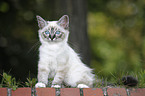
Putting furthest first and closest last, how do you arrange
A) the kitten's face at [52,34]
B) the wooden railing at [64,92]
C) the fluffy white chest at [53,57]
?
the fluffy white chest at [53,57]
the kitten's face at [52,34]
the wooden railing at [64,92]

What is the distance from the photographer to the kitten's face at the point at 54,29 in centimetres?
283

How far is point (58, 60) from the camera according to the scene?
293 centimetres

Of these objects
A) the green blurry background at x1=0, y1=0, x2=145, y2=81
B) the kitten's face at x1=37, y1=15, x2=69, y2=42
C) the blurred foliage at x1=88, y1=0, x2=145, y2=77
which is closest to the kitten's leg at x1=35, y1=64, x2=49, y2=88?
the kitten's face at x1=37, y1=15, x2=69, y2=42

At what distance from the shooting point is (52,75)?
2.97 m

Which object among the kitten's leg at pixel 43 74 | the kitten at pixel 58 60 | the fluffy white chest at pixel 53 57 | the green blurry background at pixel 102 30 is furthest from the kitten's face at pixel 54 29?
the green blurry background at pixel 102 30

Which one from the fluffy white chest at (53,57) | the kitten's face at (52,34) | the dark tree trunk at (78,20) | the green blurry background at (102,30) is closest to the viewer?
the kitten's face at (52,34)

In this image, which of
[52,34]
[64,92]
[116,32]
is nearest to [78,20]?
[52,34]

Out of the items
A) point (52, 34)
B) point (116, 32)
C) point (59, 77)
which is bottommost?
point (59, 77)

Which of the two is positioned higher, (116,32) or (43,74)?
(116,32)

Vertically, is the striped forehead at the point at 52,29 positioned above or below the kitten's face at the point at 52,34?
above

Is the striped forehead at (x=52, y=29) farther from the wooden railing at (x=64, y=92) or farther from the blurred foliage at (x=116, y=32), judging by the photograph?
the blurred foliage at (x=116, y=32)

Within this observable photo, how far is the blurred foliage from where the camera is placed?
29.7 feet

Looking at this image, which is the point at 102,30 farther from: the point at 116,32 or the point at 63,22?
the point at 63,22

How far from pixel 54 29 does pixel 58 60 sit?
1.37 feet
